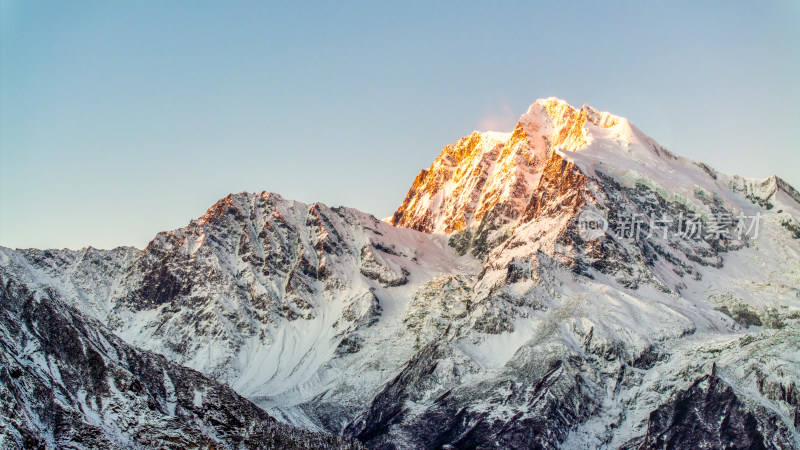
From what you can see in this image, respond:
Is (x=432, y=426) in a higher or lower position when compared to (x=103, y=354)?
lower

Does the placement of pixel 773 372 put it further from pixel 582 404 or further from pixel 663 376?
pixel 582 404


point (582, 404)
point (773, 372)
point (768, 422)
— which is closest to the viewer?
point (768, 422)

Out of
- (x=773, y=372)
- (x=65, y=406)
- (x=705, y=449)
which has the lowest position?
(x=705, y=449)

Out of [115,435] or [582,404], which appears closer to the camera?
[115,435]

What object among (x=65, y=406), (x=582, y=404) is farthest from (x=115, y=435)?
(x=582, y=404)

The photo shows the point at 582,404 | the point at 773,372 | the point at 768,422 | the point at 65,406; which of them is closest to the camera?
the point at 65,406

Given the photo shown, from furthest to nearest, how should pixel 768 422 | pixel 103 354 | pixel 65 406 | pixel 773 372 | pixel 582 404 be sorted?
pixel 582 404
pixel 773 372
pixel 768 422
pixel 103 354
pixel 65 406

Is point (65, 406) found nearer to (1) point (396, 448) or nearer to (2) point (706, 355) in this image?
(1) point (396, 448)

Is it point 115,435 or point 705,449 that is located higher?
point 115,435

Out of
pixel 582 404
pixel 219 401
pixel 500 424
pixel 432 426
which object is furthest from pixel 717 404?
pixel 219 401
